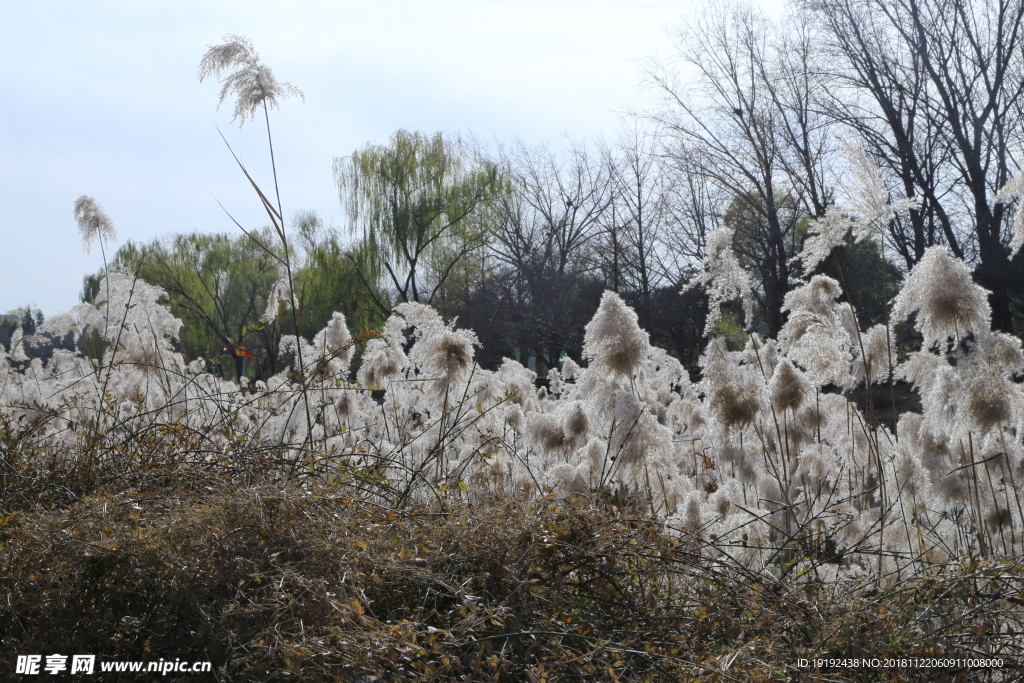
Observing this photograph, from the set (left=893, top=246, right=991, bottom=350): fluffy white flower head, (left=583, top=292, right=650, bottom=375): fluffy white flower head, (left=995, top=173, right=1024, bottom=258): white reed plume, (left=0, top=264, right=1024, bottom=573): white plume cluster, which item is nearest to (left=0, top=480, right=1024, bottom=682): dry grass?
(left=0, top=264, right=1024, bottom=573): white plume cluster

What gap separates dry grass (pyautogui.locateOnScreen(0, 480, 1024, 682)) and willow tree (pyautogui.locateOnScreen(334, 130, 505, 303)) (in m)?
29.4

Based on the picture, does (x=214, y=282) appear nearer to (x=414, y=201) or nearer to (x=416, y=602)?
(x=414, y=201)

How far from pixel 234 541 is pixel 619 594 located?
4.52ft

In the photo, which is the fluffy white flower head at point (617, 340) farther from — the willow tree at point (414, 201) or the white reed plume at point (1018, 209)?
the willow tree at point (414, 201)

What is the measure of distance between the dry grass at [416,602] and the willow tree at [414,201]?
2937 centimetres

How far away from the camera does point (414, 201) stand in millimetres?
32406

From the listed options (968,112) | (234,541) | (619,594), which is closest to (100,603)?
(234,541)

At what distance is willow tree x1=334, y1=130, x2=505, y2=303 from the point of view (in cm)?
3219

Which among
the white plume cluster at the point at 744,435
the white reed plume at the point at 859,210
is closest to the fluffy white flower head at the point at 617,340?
the white plume cluster at the point at 744,435

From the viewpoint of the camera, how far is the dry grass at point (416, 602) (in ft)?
6.92

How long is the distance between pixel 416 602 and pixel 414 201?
3102 cm

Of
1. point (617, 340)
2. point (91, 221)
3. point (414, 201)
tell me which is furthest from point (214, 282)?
point (617, 340)

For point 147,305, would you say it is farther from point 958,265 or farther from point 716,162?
point 716,162

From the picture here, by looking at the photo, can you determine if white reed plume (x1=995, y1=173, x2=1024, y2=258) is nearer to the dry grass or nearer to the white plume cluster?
→ the white plume cluster
